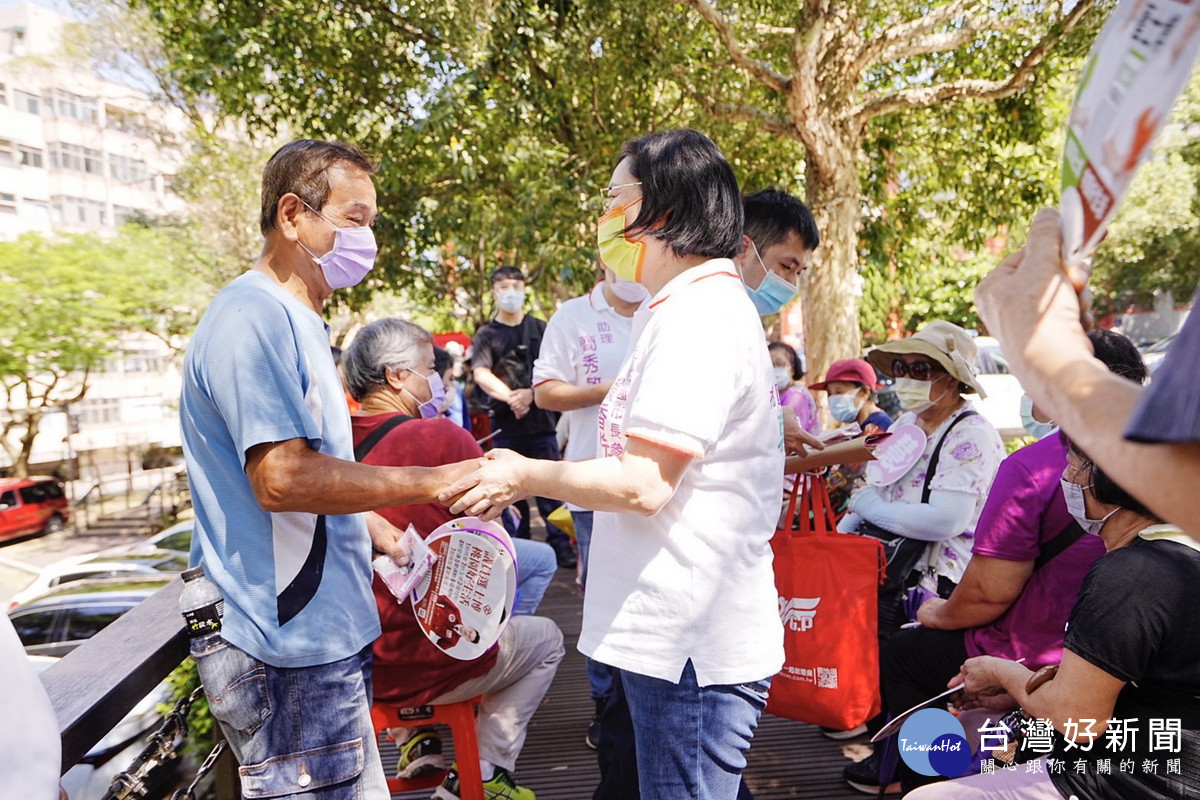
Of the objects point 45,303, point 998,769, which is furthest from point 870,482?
point 45,303

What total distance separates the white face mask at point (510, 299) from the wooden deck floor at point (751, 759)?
10.2 feet

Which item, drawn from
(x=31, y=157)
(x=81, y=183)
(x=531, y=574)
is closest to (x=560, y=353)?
(x=531, y=574)

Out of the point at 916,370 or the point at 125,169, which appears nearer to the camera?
the point at 916,370

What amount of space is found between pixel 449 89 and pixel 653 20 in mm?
1861

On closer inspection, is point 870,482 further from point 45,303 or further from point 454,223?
point 45,303

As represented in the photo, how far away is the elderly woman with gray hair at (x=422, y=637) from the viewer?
278cm

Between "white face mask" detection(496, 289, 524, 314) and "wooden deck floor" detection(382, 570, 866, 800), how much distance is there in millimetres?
3119

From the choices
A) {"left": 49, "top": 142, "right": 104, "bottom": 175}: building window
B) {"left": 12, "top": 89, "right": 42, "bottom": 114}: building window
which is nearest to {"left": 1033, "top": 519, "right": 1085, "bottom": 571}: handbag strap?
{"left": 12, "top": 89, "right": 42, "bottom": 114}: building window

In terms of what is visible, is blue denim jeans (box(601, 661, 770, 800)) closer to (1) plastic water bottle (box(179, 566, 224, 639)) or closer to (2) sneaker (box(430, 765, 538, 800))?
(1) plastic water bottle (box(179, 566, 224, 639))

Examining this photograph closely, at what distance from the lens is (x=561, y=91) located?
830cm

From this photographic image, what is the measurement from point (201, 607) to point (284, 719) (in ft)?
0.99

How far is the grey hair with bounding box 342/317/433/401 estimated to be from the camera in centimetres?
311

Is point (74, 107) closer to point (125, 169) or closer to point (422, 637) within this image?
point (125, 169)

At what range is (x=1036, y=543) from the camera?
260 cm
